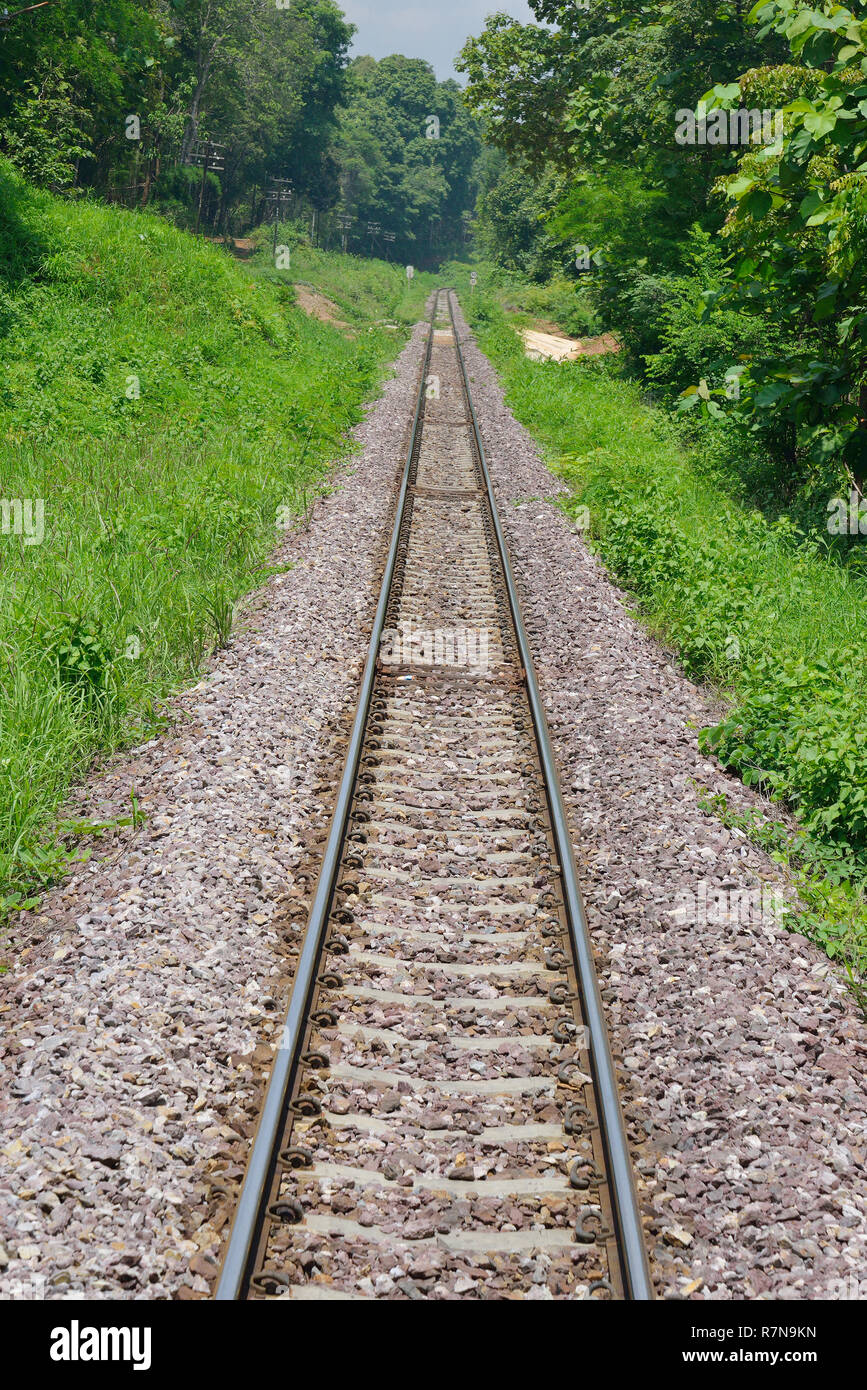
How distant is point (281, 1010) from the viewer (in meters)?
4.37

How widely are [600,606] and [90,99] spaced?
27.2 metres

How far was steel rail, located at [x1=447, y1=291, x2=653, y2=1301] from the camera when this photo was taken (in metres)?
3.21

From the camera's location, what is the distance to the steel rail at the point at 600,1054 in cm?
321

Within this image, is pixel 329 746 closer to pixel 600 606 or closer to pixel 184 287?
pixel 600 606

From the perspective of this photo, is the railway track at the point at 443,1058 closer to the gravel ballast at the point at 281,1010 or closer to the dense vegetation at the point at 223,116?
the gravel ballast at the point at 281,1010

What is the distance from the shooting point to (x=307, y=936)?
4633 mm

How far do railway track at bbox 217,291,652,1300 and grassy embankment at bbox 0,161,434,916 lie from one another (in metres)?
1.67

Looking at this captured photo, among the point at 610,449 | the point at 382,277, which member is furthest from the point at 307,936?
the point at 382,277

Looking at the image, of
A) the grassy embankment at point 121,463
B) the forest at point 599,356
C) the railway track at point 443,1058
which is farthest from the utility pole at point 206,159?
the railway track at point 443,1058

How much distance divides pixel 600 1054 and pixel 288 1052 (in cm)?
131

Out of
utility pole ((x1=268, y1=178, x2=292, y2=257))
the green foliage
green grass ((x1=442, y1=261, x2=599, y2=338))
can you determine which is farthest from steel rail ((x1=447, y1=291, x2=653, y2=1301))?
the green foliage

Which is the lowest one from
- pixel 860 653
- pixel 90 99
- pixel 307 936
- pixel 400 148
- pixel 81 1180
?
pixel 81 1180

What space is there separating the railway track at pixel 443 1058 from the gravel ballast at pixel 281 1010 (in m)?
0.20
